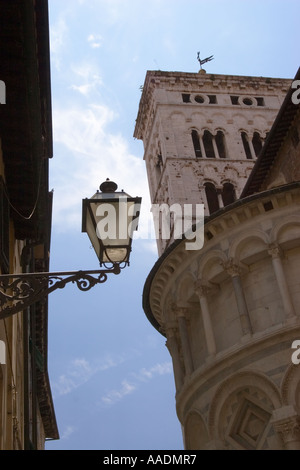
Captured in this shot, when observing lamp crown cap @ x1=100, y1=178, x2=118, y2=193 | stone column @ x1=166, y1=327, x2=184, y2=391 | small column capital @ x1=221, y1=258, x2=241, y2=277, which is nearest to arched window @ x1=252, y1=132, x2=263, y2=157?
stone column @ x1=166, y1=327, x2=184, y2=391

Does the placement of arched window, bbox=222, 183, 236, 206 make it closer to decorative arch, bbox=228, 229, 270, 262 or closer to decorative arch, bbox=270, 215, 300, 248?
decorative arch, bbox=228, 229, 270, 262

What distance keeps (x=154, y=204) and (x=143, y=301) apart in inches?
1225

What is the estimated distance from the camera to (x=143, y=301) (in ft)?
63.5

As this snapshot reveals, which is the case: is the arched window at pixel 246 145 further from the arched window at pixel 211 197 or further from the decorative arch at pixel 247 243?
the decorative arch at pixel 247 243

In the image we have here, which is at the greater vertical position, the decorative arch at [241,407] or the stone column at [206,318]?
the stone column at [206,318]

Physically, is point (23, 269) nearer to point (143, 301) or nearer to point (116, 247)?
point (143, 301)

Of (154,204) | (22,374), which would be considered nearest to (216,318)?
(22,374)

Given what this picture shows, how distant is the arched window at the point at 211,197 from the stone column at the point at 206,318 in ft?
85.6

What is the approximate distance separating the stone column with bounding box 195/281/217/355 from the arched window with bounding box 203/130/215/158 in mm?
30645

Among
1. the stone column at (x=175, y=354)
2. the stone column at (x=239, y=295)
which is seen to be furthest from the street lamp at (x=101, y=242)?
the stone column at (x=175, y=354)

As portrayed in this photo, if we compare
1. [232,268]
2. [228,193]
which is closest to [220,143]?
[228,193]

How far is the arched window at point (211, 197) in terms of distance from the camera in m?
43.3

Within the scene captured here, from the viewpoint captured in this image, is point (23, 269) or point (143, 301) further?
point (143, 301)

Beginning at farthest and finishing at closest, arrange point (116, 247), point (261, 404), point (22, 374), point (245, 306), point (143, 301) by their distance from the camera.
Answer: point (143, 301)
point (245, 306)
point (261, 404)
point (22, 374)
point (116, 247)
